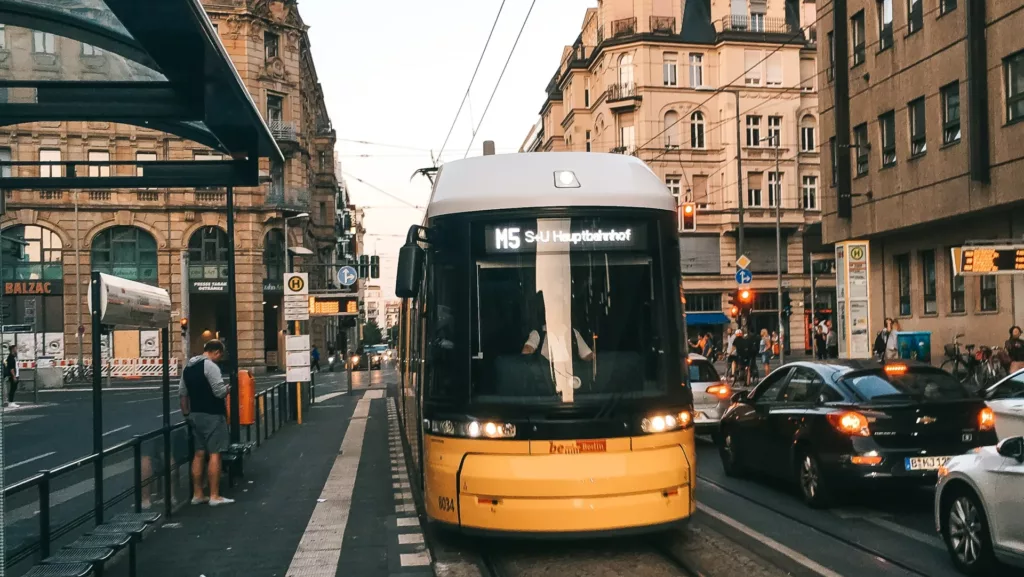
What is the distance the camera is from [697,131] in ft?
194

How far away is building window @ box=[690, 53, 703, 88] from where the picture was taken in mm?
59906

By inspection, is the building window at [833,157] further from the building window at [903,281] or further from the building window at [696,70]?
the building window at [696,70]

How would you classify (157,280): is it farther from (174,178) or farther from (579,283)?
(579,283)

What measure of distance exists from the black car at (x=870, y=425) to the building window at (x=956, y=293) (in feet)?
61.1

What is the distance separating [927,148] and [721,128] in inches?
1268

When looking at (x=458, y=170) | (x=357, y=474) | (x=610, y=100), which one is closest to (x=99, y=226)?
(x=610, y=100)

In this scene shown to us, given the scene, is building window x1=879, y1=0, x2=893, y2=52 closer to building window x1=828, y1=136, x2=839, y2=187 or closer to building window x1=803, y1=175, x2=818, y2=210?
building window x1=828, y1=136, x2=839, y2=187

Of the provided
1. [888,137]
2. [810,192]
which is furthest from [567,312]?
[810,192]

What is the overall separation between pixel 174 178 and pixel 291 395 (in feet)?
45.1

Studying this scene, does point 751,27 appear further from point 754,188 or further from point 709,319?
point 709,319

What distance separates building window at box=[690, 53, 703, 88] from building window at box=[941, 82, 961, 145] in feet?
113

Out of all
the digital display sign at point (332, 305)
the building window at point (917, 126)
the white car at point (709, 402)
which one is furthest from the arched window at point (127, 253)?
the white car at point (709, 402)

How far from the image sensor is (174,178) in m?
10.9

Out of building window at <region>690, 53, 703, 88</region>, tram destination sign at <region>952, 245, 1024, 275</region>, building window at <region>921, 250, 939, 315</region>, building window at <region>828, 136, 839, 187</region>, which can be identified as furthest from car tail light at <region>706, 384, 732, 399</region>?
building window at <region>690, 53, 703, 88</region>
